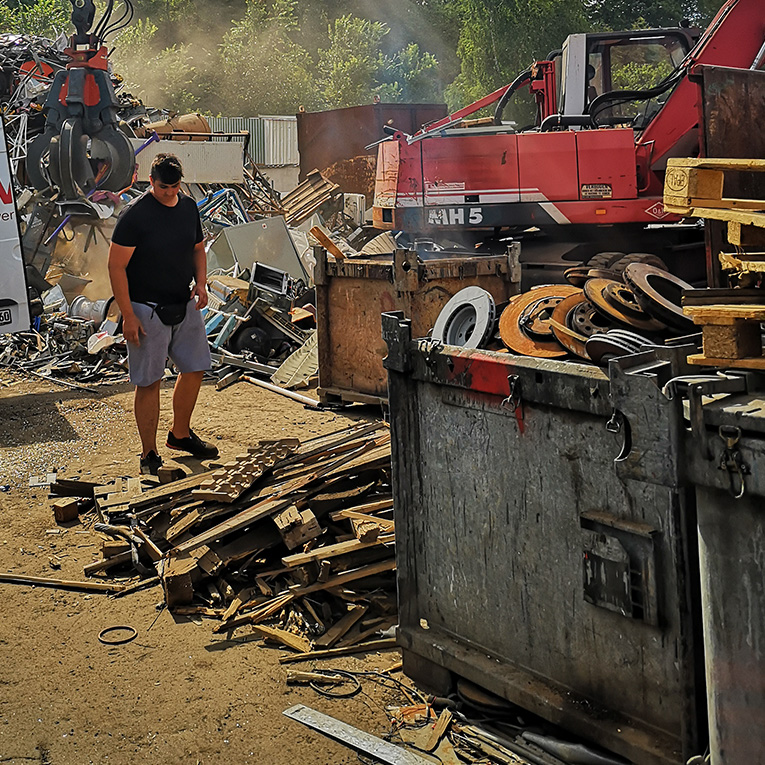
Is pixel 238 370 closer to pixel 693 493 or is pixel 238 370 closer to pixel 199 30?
pixel 693 493

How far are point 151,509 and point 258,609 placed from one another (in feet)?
3.79

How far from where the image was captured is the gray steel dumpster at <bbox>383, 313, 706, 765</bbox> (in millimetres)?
2648

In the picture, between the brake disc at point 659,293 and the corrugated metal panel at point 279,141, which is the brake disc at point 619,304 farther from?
the corrugated metal panel at point 279,141

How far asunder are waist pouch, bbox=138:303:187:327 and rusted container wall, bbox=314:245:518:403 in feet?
5.26

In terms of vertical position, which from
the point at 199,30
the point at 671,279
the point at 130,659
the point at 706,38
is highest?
the point at 199,30

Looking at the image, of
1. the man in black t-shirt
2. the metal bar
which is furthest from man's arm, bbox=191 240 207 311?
the metal bar

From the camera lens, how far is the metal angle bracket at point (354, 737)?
3199 mm

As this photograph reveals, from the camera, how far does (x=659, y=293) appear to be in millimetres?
3488

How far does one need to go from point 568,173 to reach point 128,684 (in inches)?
298

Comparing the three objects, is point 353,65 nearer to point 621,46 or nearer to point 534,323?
point 621,46

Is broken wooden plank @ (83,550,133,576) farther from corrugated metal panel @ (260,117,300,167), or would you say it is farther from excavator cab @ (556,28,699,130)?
corrugated metal panel @ (260,117,300,167)

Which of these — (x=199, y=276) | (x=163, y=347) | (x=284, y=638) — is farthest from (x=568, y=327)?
(x=199, y=276)

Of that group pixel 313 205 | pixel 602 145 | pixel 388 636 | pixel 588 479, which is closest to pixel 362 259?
pixel 602 145

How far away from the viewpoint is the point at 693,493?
2.59 metres
